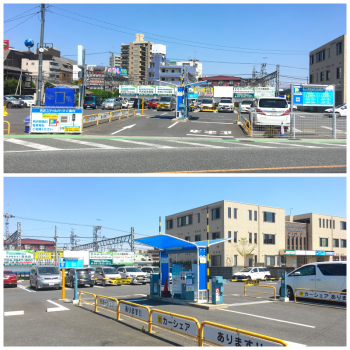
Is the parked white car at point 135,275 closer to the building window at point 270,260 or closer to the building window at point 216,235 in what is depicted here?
the building window at point 216,235

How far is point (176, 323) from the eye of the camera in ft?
26.0

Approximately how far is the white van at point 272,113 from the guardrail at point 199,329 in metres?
A: 18.6

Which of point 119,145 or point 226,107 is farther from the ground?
point 226,107

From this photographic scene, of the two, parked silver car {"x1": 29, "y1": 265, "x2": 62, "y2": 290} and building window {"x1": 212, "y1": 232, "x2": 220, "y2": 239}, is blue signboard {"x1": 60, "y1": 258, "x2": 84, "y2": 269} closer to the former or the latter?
parked silver car {"x1": 29, "y1": 265, "x2": 62, "y2": 290}

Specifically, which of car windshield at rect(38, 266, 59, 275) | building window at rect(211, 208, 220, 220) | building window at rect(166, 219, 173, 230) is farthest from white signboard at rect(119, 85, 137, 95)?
car windshield at rect(38, 266, 59, 275)

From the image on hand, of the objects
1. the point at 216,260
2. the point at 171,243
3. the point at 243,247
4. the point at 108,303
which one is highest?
the point at 171,243

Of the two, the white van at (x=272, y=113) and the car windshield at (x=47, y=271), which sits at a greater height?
the white van at (x=272, y=113)

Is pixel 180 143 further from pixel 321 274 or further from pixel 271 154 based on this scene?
pixel 321 274

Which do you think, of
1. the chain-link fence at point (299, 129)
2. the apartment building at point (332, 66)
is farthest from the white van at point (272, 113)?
the apartment building at point (332, 66)

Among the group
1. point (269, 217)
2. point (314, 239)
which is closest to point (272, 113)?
point (269, 217)

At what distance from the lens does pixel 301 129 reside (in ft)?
86.6

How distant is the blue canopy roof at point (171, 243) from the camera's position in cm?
1356

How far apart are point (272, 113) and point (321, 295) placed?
14.7 metres

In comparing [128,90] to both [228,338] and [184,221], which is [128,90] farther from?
[228,338]
